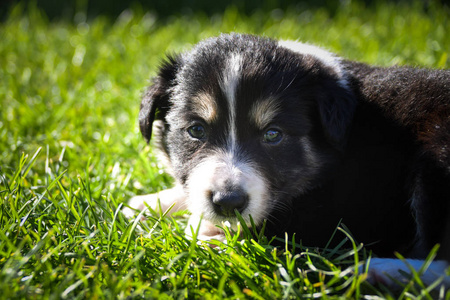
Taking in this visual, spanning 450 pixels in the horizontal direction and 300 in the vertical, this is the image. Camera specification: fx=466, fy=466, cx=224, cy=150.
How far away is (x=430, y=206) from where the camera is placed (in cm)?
258

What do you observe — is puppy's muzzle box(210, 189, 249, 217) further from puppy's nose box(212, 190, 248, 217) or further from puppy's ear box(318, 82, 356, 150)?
puppy's ear box(318, 82, 356, 150)

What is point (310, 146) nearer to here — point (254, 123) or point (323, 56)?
point (254, 123)

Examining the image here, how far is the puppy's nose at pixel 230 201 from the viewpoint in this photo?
250 centimetres

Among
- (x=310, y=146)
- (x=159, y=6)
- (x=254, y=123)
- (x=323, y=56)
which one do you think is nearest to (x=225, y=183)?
(x=254, y=123)

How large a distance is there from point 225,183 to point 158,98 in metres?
1.00

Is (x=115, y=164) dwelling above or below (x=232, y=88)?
below

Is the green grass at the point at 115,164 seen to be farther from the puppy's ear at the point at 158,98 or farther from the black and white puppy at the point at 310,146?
the puppy's ear at the point at 158,98

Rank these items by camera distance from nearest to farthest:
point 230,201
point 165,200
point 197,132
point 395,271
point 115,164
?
point 395,271 → point 230,201 → point 197,132 → point 165,200 → point 115,164

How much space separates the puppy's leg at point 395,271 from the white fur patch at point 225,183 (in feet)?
2.25

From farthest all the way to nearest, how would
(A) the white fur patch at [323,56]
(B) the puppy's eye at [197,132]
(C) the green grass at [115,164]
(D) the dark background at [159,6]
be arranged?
1. (D) the dark background at [159,6]
2. (A) the white fur patch at [323,56]
3. (B) the puppy's eye at [197,132]
4. (C) the green grass at [115,164]

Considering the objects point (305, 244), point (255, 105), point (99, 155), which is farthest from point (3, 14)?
point (305, 244)

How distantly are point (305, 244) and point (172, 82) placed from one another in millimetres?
1398

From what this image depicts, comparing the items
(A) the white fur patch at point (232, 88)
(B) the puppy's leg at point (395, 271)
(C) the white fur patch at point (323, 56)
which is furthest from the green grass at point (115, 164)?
(C) the white fur patch at point (323, 56)

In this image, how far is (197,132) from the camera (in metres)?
2.95
